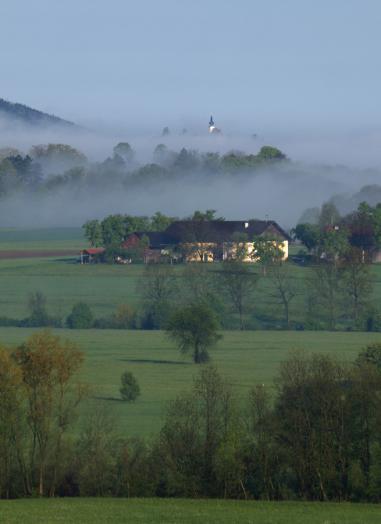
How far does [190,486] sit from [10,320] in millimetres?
42100

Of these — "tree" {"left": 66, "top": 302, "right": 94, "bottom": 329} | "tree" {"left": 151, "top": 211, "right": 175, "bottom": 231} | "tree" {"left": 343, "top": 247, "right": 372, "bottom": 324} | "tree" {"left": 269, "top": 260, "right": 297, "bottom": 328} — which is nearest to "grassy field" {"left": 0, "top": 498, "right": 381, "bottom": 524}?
"tree" {"left": 66, "top": 302, "right": 94, "bottom": 329}

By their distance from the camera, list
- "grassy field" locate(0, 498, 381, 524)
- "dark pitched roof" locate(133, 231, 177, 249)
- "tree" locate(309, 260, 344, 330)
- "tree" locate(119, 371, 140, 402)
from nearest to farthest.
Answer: "grassy field" locate(0, 498, 381, 524) → "tree" locate(119, 371, 140, 402) → "tree" locate(309, 260, 344, 330) → "dark pitched roof" locate(133, 231, 177, 249)

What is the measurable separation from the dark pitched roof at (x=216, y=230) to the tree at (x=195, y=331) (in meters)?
46.0

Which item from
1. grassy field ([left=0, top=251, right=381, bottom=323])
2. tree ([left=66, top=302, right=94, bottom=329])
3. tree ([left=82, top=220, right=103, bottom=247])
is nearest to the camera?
tree ([left=66, top=302, right=94, bottom=329])

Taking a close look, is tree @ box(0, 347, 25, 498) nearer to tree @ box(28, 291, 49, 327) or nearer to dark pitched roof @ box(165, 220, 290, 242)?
tree @ box(28, 291, 49, 327)

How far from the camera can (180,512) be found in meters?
28.8

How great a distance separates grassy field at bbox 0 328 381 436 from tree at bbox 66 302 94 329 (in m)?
2.42

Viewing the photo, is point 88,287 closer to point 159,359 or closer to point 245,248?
point 245,248

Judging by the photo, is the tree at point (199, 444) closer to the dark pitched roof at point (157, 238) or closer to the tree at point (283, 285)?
the tree at point (283, 285)

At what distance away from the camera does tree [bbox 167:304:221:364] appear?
60.8 metres

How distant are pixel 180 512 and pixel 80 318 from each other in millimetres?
44877

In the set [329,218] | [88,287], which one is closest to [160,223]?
[329,218]

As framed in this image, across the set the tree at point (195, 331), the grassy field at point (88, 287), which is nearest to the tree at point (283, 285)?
the grassy field at point (88, 287)

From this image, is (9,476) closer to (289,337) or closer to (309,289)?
(289,337)
